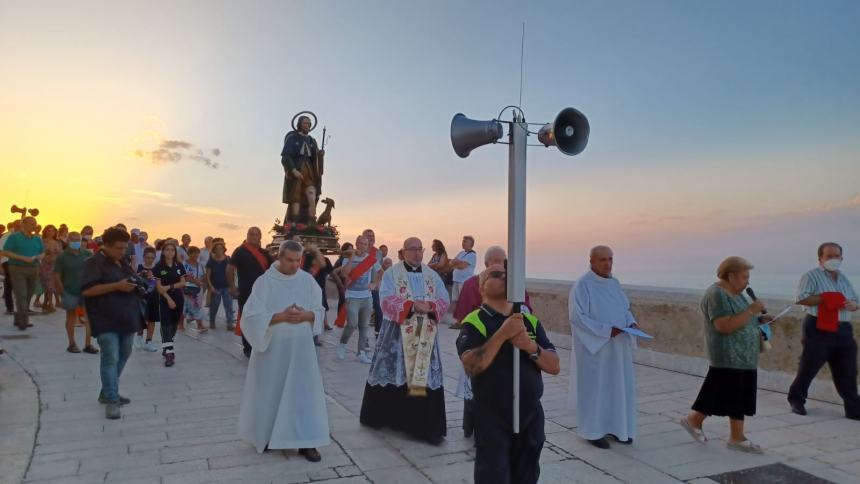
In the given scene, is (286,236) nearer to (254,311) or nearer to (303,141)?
(303,141)

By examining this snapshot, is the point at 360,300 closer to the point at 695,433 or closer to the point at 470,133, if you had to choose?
the point at 695,433

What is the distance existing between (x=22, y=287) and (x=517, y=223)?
11.3 m

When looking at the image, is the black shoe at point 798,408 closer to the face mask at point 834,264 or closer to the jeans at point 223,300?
the face mask at point 834,264

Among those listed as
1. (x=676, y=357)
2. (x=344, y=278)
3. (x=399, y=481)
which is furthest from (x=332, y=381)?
(x=676, y=357)

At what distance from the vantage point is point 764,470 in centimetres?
491

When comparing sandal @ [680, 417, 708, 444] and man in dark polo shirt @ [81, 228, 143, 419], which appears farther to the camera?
man in dark polo shirt @ [81, 228, 143, 419]

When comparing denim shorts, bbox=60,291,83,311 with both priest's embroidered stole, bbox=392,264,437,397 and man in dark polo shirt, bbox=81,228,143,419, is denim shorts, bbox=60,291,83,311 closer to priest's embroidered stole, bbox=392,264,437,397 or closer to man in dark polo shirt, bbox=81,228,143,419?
man in dark polo shirt, bbox=81,228,143,419

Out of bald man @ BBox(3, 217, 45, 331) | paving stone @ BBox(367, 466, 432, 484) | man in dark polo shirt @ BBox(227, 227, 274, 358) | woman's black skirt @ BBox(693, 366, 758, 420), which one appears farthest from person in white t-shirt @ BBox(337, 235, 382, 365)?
bald man @ BBox(3, 217, 45, 331)

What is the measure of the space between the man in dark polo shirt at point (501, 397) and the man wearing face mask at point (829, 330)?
14.8 ft

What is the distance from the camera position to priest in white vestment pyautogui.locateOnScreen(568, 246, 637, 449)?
564 centimetres

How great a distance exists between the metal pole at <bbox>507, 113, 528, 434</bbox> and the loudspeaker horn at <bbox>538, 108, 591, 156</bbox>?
0.17m

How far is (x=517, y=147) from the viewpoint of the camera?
3.49m

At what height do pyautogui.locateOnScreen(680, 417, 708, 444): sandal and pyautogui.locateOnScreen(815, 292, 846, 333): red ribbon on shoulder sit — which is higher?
pyautogui.locateOnScreen(815, 292, 846, 333): red ribbon on shoulder

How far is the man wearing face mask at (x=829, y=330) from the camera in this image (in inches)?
254
